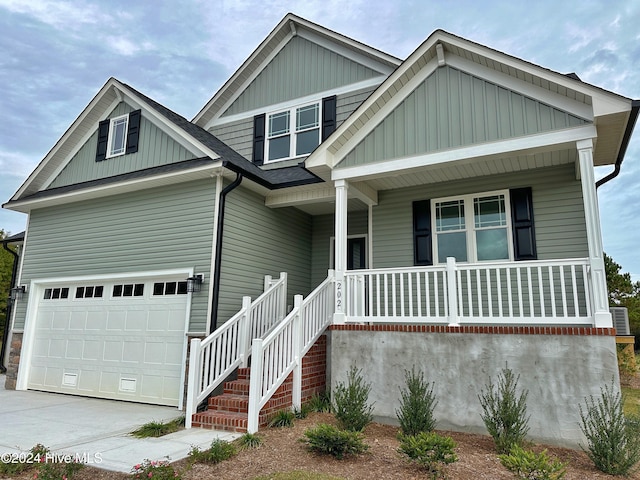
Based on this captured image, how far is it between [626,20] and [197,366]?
622 inches

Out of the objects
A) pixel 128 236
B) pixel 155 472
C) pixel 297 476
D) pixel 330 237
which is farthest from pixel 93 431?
pixel 330 237

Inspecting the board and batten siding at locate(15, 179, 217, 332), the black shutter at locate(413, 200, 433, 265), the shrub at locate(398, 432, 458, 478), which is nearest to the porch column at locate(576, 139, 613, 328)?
the shrub at locate(398, 432, 458, 478)

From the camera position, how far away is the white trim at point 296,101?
10.2m

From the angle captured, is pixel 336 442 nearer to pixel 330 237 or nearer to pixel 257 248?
pixel 257 248

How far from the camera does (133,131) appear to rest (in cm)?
1005

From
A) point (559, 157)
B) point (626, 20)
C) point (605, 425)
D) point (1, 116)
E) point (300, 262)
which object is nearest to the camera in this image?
point (605, 425)

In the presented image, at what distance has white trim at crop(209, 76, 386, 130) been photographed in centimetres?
1025

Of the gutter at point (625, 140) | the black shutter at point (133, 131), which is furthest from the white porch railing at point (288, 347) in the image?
the black shutter at point (133, 131)

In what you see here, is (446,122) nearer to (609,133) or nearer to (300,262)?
(609,133)

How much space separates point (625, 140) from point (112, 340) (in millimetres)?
10331

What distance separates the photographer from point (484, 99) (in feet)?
22.8

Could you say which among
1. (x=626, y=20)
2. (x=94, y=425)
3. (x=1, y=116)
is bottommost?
(x=94, y=425)

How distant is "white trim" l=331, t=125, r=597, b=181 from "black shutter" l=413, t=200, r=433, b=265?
1.54m

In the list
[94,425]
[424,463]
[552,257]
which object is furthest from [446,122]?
[94,425]
